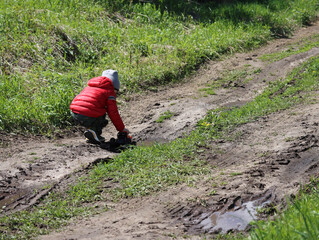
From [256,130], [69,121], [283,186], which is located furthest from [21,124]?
[283,186]

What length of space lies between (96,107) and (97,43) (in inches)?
136

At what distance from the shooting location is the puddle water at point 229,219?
11.4ft

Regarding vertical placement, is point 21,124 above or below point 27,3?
below

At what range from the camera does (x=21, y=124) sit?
6.42 metres

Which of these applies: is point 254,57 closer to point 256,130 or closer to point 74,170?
point 256,130

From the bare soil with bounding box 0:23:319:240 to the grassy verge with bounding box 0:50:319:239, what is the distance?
0.17m

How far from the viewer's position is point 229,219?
3.62 meters

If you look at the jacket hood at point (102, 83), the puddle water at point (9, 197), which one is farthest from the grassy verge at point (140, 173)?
the jacket hood at point (102, 83)

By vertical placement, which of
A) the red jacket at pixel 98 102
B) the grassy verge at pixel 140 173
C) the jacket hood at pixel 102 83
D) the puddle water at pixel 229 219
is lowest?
the grassy verge at pixel 140 173

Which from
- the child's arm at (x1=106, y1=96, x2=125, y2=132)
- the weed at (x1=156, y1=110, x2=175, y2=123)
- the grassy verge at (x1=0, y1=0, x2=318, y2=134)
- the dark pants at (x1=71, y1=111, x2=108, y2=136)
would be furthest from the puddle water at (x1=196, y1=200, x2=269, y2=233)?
the grassy verge at (x1=0, y1=0, x2=318, y2=134)

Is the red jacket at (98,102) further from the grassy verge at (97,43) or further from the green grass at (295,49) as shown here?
the green grass at (295,49)

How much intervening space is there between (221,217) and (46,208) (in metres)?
1.77

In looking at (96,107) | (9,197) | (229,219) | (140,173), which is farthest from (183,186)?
(96,107)

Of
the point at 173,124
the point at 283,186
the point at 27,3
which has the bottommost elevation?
the point at 173,124
